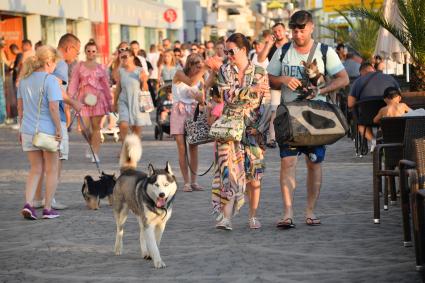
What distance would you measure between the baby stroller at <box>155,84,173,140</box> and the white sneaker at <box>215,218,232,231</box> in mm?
11389

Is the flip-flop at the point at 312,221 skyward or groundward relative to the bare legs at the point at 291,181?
groundward

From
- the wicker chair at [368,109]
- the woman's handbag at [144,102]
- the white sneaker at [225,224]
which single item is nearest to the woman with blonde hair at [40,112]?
the white sneaker at [225,224]

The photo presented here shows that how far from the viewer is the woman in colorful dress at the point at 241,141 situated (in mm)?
10539

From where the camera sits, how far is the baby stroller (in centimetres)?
2209

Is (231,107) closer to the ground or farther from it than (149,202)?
farther from it

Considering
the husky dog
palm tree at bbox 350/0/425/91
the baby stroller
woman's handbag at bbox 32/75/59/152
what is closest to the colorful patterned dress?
woman's handbag at bbox 32/75/59/152

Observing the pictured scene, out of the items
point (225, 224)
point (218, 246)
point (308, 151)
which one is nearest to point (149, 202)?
point (218, 246)

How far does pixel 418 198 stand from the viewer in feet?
24.2

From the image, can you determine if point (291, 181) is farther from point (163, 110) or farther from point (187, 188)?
point (163, 110)

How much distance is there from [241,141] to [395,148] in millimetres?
1452

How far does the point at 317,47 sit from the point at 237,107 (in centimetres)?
91

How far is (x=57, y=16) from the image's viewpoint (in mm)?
38219

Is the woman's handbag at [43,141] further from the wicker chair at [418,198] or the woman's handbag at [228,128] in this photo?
the wicker chair at [418,198]

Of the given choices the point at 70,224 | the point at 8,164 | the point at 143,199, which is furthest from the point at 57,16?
the point at 143,199
